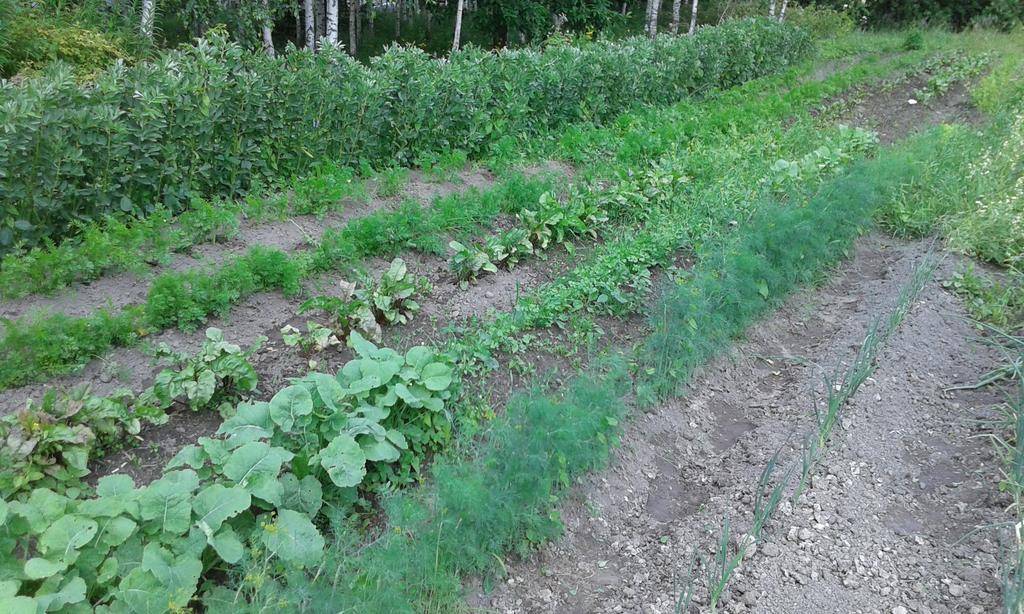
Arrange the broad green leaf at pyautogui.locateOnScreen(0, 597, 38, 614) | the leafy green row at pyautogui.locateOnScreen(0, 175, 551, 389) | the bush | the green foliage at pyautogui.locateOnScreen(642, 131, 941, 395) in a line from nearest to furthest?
the broad green leaf at pyautogui.locateOnScreen(0, 597, 38, 614)
the leafy green row at pyautogui.locateOnScreen(0, 175, 551, 389)
the green foliage at pyautogui.locateOnScreen(642, 131, 941, 395)
the bush

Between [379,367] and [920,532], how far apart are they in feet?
10.1

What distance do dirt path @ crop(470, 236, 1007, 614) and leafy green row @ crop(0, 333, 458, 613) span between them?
2.92 feet

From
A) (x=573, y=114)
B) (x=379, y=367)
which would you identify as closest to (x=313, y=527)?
(x=379, y=367)

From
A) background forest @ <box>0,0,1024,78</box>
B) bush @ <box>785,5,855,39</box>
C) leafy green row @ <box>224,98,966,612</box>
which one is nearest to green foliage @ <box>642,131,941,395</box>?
leafy green row @ <box>224,98,966,612</box>

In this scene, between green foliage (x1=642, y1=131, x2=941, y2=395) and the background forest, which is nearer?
green foliage (x1=642, y1=131, x2=941, y2=395)

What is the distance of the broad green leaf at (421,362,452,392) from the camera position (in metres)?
4.04

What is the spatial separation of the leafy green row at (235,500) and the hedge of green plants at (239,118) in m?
2.74

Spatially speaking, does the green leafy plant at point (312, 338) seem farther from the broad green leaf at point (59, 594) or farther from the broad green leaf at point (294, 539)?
the broad green leaf at point (59, 594)

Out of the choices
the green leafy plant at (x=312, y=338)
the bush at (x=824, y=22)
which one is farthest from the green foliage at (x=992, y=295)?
the bush at (x=824, y=22)

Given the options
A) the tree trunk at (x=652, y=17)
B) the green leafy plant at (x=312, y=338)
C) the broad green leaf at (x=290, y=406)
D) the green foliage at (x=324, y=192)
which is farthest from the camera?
the tree trunk at (x=652, y=17)

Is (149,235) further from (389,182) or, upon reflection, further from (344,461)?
(344,461)

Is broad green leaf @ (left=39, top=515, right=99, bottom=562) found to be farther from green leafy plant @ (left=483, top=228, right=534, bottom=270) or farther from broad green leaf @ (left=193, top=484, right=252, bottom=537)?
green leafy plant @ (left=483, top=228, right=534, bottom=270)

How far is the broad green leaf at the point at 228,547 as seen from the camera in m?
3.04

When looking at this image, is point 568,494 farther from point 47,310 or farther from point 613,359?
point 47,310
